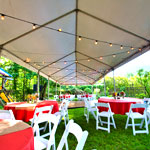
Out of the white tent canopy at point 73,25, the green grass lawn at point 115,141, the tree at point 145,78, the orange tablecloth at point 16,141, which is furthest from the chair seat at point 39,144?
the tree at point 145,78

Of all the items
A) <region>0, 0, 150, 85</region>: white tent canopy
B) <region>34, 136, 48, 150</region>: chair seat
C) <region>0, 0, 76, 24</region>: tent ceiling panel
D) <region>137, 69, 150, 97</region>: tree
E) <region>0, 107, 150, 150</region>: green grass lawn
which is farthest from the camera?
<region>137, 69, 150, 97</region>: tree

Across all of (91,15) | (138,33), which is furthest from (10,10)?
(138,33)

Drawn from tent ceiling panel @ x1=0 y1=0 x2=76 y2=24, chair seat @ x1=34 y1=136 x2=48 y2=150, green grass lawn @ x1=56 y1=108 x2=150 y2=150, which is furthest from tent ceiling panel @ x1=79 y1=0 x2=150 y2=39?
chair seat @ x1=34 y1=136 x2=48 y2=150

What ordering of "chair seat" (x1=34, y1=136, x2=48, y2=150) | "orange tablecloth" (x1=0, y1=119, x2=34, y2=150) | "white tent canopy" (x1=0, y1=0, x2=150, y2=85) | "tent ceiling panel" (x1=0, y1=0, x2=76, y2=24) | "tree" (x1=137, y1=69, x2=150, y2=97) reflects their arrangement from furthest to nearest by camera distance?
"tree" (x1=137, y1=69, x2=150, y2=97) → "white tent canopy" (x1=0, y1=0, x2=150, y2=85) → "tent ceiling panel" (x1=0, y1=0, x2=76, y2=24) → "chair seat" (x1=34, y1=136, x2=48, y2=150) → "orange tablecloth" (x1=0, y1=119, x2=34, y2=150)

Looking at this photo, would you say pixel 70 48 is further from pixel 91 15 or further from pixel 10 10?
pixel 10 10

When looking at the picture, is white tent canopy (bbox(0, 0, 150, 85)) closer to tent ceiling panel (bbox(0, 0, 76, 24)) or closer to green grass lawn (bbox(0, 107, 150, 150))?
tent ceiling panel (bbox(0, 0, 76, 24))

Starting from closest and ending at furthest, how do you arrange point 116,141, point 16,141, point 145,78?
1. point 16,141
2. point 116,141
3. point 145,78

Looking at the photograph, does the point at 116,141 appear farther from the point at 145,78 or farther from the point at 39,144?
the point at 145,78

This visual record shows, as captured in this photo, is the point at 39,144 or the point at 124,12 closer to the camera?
the point at 39,144

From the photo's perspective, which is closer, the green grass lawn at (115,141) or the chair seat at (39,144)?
the chair seat at (39,144)

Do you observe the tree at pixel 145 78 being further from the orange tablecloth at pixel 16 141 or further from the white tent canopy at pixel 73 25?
the orange tablecloth at pixel 16 141

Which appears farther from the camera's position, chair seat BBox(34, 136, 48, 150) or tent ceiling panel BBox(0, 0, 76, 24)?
tent ceiling panel BBox(0, 0, 76, 24)

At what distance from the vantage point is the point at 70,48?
18.3ft

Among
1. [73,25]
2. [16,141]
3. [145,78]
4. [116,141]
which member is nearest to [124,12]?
[73,25]
